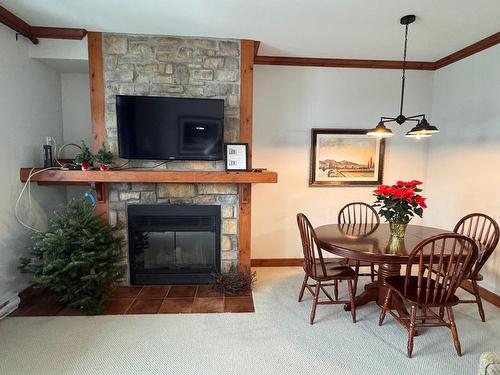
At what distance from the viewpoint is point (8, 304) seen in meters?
2.55

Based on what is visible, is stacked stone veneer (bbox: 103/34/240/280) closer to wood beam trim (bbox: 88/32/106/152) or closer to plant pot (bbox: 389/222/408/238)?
wood beam trim (bbox: 88/32/106/152)

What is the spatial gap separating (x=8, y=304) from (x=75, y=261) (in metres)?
0.79

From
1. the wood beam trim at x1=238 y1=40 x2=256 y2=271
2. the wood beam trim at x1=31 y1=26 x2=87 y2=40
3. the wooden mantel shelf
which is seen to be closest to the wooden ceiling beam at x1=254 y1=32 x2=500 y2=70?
the wood beam trim at x1=238 y1=40 x2=256 y2=271

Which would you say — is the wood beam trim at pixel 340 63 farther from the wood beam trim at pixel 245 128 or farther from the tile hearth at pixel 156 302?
the tile hearth at pixel 156 302

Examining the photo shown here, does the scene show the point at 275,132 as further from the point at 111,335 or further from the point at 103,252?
the point at 111,335

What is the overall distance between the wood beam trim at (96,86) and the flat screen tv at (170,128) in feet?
0.90

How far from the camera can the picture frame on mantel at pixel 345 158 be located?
3.69 m

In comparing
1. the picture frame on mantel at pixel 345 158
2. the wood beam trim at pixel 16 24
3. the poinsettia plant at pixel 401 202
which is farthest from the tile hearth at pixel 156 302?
the wood beam trim at pixel 16 24

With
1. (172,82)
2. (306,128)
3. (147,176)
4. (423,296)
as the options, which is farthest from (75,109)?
(423,296)

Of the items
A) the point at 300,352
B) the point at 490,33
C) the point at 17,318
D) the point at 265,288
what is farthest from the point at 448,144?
the point at 17,318

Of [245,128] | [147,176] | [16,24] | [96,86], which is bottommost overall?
[147,176]

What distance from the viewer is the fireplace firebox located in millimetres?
3064

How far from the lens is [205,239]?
126 inches

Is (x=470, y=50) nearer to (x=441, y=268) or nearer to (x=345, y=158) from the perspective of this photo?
(x=345, y=158)
